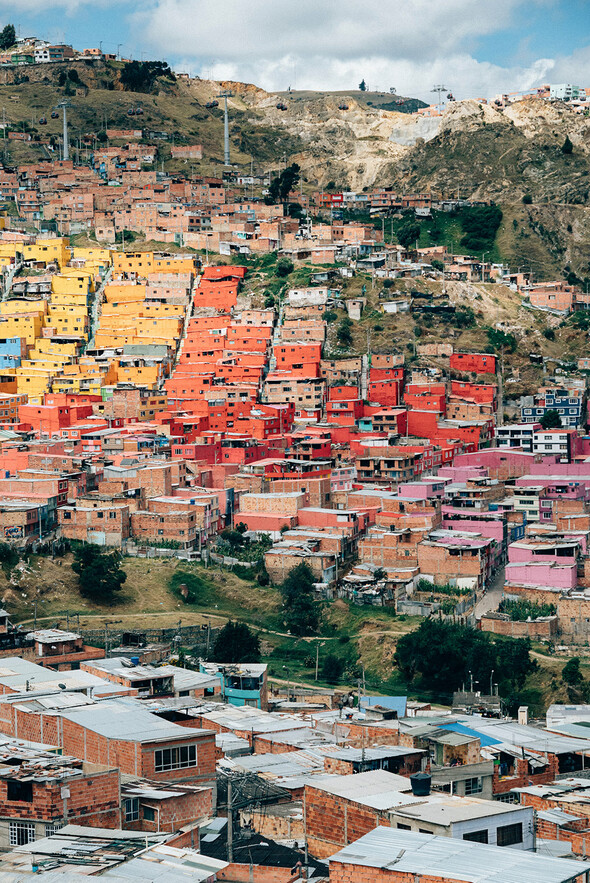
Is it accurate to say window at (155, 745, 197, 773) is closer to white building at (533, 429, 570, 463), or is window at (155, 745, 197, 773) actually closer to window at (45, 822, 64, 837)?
window at (45, 822, 64, 837)

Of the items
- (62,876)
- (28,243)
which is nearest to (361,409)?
(28,243)

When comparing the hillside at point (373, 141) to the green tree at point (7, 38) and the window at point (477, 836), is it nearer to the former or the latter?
the green tree at point (7, 38)

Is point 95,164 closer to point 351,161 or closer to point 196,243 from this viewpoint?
point 196,243

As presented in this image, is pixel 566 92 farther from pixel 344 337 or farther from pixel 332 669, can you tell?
pixel 332 669

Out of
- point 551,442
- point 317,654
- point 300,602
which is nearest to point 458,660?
point 317,654

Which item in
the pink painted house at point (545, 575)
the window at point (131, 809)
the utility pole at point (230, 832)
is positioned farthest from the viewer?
the pink painted house at point (545, 575)

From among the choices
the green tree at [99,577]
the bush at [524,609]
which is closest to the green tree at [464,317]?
the bush at [524,609]
